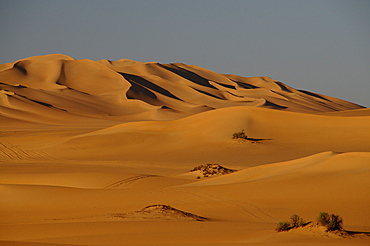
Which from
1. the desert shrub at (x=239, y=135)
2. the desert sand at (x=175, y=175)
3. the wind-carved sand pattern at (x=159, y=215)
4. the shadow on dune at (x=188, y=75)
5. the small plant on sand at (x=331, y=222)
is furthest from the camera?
the shadow on dune at (x=188, y=75)

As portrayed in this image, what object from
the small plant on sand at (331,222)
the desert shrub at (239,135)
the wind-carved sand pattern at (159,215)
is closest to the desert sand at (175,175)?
the wind-carved sand pattern at (159,215)

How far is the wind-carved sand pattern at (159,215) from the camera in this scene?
11.5 metres

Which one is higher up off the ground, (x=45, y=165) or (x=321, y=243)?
(x=45, y=165)

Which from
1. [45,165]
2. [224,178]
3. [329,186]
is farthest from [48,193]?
[45,165]

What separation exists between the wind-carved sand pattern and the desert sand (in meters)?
0.04

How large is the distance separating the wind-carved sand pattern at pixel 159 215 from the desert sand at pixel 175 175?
0.04 m

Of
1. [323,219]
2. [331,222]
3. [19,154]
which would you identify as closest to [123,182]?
[323,219]

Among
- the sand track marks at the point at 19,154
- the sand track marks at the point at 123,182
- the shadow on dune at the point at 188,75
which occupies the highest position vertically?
the shadow on dune at the point at 188,75

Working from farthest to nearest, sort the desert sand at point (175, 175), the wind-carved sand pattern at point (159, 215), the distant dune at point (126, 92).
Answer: the distant dune at point (126, 92) < the wind-carved sand pattern at point (159, 215) < the desert sand at point (175, 175)

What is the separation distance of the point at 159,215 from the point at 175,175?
961 centimetres

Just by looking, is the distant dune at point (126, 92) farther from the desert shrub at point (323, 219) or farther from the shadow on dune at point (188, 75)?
the desert shrub at point (323, 219)

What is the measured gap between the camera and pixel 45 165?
24156 mm

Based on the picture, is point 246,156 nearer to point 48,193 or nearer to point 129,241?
point 48,193

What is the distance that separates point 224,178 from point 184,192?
10.5 feet
